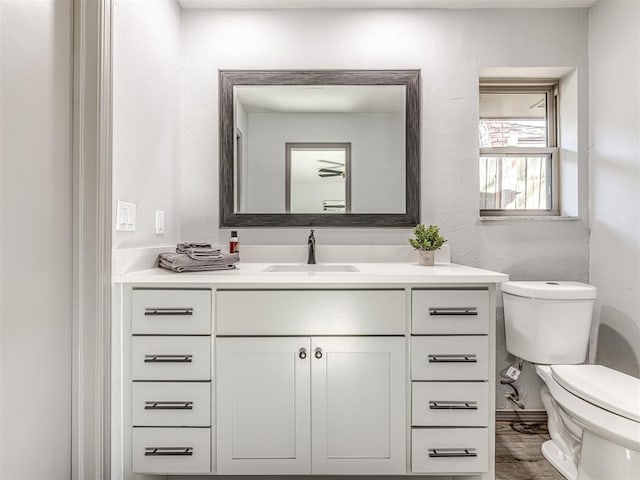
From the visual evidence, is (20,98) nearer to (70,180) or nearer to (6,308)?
(70,180)

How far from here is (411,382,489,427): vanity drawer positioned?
1.44 m

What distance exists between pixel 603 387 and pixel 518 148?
134 cm

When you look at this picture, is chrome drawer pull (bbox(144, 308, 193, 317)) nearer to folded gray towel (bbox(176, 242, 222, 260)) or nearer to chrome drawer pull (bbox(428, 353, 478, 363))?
folded gray towel (bbox(176, 242, 222, 260))

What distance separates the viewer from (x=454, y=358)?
1442 mm

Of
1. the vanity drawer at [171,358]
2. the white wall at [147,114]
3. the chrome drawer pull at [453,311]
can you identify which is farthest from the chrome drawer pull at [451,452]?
the white wall at [147,114]

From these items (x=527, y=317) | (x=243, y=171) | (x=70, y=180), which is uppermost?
(x=243, y=171)

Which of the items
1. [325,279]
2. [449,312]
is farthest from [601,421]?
[325,279]

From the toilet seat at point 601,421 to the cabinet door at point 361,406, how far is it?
23.5 inches

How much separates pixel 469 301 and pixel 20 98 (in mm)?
1589

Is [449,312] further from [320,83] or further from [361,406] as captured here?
[320,83]

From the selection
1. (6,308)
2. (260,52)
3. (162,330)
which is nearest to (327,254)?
(162,330)

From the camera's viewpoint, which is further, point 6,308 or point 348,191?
point 348,191

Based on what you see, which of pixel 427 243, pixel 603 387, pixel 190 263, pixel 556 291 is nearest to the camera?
pixel 603 387

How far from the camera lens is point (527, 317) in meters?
1.83
